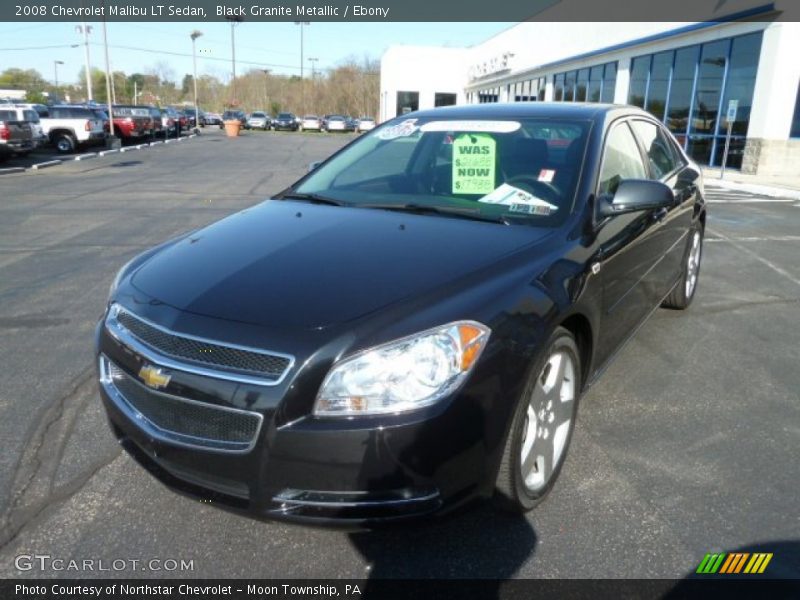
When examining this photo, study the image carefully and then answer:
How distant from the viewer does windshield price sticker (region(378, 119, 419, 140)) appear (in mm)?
3914

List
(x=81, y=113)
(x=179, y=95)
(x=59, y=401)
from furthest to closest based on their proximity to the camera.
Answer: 1. (x=179, y=95)
2. (x=81, y=113)
3. (x=59, y=401)

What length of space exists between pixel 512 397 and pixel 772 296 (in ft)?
15.6

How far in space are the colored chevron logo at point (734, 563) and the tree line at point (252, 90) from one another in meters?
64.6

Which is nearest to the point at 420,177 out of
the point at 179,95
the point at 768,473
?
the point at 768,473

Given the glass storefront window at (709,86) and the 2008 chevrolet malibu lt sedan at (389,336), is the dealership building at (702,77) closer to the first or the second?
the glass storefront window at (709,86)

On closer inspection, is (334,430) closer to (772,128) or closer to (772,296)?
(772,296)

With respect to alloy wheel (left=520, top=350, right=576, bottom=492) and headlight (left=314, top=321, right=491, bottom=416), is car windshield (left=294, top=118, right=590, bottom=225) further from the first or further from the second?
headlight (left=314, top=321, right=491, bottom=416)

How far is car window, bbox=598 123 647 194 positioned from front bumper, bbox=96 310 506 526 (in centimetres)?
169

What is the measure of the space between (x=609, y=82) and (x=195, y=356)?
2540 cm

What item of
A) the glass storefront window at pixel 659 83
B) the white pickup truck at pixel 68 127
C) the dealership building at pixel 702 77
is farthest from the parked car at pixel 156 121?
the glass storefront window at pixel 659 83

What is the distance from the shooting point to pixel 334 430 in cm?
195

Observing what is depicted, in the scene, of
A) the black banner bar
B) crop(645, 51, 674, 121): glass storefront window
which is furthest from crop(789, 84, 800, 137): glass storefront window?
the black banner bar

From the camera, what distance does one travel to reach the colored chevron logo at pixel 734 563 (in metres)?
2.32

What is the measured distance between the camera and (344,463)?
197 cm
